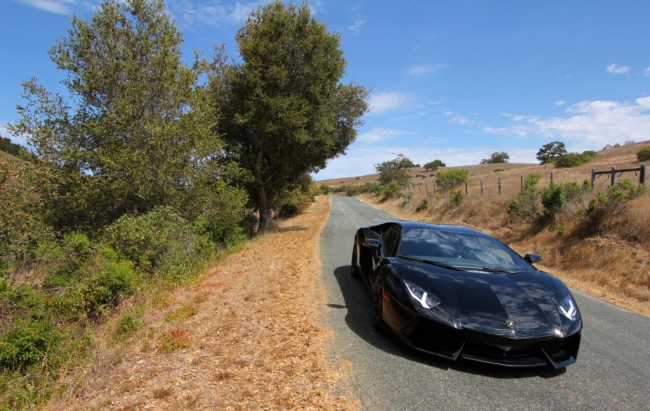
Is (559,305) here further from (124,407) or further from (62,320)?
(62,320)

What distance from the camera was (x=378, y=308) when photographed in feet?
14.9

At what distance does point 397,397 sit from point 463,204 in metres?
20.0

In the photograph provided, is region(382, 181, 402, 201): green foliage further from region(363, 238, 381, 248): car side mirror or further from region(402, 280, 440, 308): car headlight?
region(402, 280, 440, 308): car headlight

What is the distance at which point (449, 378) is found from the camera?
3455 mm

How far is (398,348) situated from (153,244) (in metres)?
6.67

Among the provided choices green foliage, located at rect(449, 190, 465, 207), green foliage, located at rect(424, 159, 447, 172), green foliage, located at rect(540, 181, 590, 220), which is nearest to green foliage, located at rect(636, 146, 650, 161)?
green foliage, located at rect(449, 190, 465, 207)

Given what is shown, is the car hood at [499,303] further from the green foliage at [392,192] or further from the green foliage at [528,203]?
the green foliage at [392,192]

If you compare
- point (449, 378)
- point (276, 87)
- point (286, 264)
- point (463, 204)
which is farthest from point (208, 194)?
point (463, 204)

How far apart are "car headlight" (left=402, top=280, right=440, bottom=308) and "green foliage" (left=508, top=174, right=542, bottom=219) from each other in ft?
37.7

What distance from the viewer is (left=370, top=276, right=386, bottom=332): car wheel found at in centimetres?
438

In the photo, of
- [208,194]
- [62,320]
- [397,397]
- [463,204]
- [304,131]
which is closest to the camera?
[397,397]

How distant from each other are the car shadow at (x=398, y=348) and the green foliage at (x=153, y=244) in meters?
4.34

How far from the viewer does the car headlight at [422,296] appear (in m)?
3.67

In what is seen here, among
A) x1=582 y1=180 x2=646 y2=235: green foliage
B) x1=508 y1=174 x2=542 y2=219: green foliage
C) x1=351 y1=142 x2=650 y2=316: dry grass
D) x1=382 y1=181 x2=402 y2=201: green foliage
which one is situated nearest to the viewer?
x1=351 y1=142 x2=650 y2=316: dry grass
